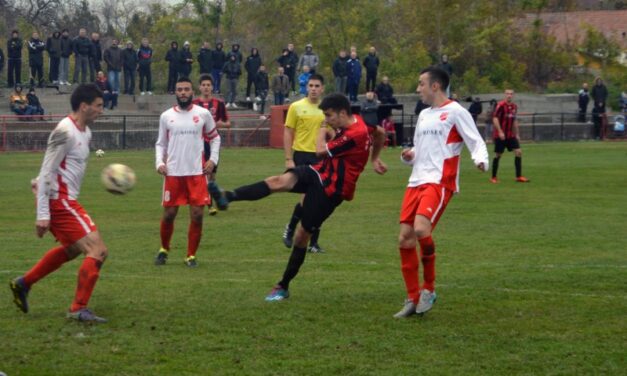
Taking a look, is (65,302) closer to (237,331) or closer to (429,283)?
(237,331)

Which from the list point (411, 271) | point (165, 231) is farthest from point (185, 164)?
point (411, 271)

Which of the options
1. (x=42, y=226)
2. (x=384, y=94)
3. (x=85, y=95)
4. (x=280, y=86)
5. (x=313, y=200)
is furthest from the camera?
(x=280, y=86)

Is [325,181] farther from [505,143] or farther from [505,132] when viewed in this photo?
[505,132]

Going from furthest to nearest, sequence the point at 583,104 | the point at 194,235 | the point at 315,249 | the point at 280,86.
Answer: the point at 583,104
the point at 280,86
the point at 315,249
the point at 194,235

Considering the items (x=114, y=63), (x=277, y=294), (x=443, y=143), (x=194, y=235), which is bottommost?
(x=277, y=294)

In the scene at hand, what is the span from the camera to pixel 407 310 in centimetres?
958

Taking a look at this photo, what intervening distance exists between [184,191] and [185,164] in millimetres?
319

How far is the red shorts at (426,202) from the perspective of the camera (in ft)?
31.0

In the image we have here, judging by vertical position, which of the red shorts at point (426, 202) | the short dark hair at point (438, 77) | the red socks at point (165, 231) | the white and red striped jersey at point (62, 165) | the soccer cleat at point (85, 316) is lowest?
the soccer cleat at point (85, 316)

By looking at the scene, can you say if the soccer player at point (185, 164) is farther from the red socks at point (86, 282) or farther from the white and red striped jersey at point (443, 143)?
the white and red striped jersey at point (443, 143)

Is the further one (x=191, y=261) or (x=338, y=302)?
(x=191, y=261)

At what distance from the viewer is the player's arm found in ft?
30.3

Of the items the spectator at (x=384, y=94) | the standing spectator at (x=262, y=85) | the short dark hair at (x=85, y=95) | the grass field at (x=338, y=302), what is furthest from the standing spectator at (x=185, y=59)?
the short dark hair at (x=85, y=95)

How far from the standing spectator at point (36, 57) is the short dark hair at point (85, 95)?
32.0 m
